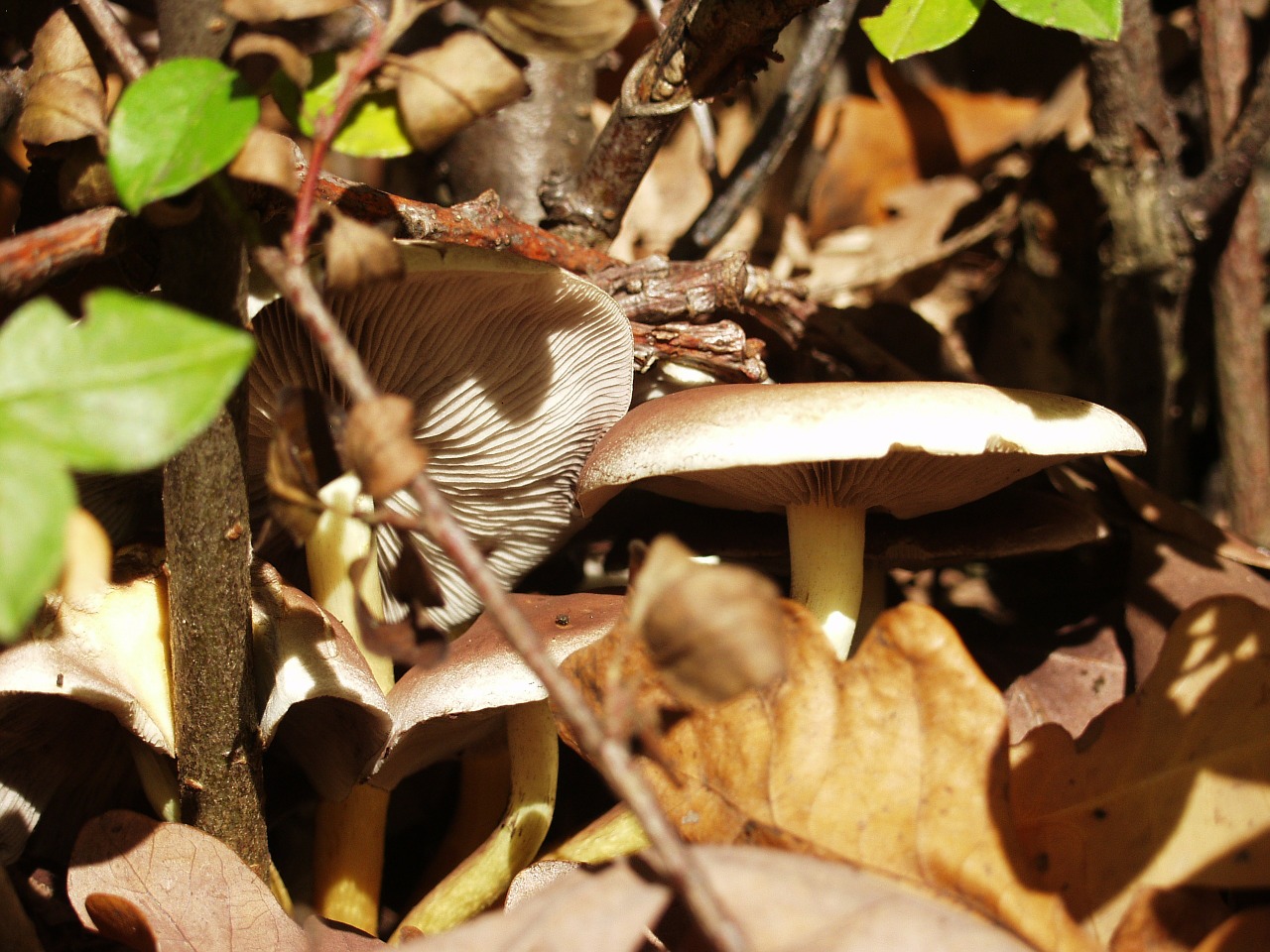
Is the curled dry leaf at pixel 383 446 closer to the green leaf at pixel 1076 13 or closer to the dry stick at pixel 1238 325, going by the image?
the green leaf at pixel 1076 13

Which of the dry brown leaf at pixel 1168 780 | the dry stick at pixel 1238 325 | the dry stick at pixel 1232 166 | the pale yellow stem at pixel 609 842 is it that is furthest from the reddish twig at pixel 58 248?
the dry stick at pixel 1238 325

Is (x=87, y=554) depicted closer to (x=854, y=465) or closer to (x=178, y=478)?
(x=178, y=478)

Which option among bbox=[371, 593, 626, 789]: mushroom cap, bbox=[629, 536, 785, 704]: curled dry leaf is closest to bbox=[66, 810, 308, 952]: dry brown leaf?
bbox=[371, 593, 626, 789]: mushroom cap

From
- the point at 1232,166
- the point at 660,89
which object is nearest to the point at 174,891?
the point at 660,89

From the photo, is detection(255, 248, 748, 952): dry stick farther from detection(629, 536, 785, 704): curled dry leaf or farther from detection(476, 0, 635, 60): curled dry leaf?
detection(476, 0, 635, 60): curled dry leaf

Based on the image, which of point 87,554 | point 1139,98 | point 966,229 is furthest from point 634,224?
point 87,554

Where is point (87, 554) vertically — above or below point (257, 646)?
above
